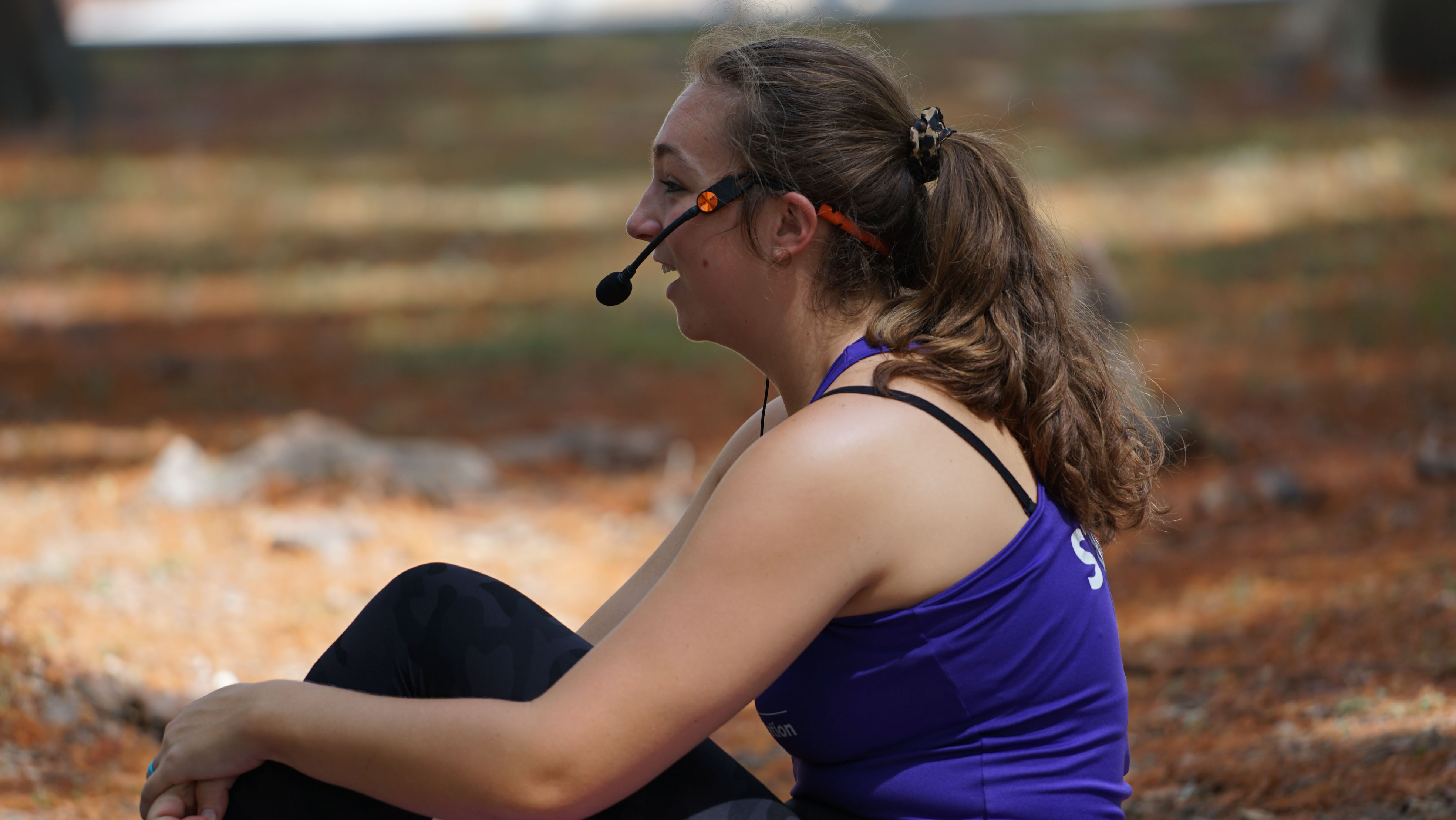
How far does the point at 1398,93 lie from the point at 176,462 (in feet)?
39.7

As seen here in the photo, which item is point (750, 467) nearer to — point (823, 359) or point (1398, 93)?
point (823, 359)

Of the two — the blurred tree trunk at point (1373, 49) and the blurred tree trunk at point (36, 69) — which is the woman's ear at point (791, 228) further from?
the blurred tree trunk at point (36, 69)

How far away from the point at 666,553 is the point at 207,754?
78cm

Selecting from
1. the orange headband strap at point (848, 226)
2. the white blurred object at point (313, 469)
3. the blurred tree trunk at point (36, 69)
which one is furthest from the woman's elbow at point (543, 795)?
the blurred tree trunk at point (36, 69)

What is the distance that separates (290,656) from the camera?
3.56 metres

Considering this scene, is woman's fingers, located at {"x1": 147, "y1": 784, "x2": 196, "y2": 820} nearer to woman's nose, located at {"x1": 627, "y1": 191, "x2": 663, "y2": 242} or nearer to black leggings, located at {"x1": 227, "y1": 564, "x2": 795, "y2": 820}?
black leggings, located at {"x1": 227, "y1": 564, "x2": 795, "y2": 820}

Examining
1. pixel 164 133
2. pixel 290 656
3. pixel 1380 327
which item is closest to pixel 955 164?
pixel 290 656

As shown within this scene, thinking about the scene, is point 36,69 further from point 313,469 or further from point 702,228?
point 702,228

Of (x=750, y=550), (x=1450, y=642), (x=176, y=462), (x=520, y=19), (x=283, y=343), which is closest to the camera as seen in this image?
(x=750, y=550)

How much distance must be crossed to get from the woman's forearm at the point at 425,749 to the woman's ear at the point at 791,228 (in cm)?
70

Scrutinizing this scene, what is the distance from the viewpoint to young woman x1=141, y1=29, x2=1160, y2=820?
4.69 ft

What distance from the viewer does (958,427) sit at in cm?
156

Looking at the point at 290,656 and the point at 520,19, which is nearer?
the point at 290,656

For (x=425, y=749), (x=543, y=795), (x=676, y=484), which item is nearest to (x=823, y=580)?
(x=543, y=795)
